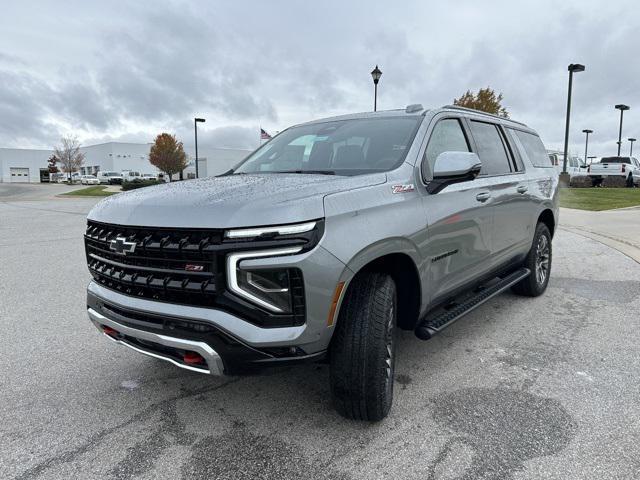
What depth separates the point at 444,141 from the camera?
3.62 meters

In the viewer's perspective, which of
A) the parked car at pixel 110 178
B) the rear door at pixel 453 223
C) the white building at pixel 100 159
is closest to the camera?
the rear door at pixel 453 223

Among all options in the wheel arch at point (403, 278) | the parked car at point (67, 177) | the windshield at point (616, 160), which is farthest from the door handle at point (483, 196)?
the parked car at point (67, 177)

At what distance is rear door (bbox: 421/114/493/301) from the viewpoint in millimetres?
3127

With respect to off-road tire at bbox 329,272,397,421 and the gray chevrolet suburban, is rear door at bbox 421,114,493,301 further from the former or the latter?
off-road tire at bbox 329,272,397,421

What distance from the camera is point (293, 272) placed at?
88.0 inches

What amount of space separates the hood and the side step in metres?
1.03

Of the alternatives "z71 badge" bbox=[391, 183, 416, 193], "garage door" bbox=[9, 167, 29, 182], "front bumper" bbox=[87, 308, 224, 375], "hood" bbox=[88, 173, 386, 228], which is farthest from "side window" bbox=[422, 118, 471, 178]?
"garage door" bbox=[9, 167, 29, 182]

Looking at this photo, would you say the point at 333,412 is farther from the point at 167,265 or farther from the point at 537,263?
the point at 537,263

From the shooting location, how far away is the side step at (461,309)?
3.11 meters

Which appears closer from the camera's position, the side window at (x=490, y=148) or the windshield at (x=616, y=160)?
the side window at (x=490, y=148)

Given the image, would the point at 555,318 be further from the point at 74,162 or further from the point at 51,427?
the point at 74,162

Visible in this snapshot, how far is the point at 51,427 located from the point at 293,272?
1.78 metres

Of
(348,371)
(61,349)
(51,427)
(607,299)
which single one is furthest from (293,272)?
(607,299)

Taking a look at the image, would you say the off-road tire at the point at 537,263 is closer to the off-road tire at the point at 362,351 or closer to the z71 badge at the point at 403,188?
the z71 badge at the point at 403,188
